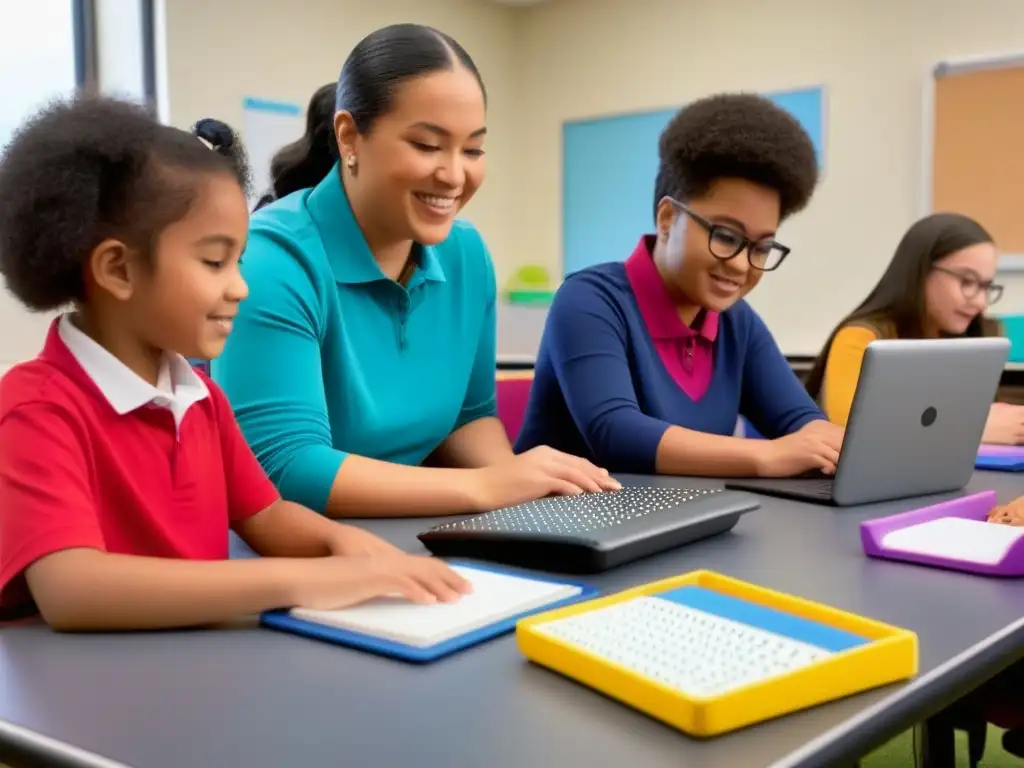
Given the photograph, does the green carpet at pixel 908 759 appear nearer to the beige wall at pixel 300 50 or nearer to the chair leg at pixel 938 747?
the chair leg at pixel 938 747

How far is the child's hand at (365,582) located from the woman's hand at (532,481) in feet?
1.16

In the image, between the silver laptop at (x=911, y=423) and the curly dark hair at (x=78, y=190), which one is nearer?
the curly dark hair at (x=78, y=190)

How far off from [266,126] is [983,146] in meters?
2.63

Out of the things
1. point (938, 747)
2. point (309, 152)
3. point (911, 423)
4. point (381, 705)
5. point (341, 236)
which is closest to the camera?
point (381, 705)

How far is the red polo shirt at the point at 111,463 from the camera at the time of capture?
2.43 ft

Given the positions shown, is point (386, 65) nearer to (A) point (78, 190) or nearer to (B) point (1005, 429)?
(A) point (78, 190)

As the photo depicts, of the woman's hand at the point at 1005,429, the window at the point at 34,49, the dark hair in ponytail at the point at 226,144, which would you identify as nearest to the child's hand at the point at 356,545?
the dark hair in ponytail at the point at 226,144

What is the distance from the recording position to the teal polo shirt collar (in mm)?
1317

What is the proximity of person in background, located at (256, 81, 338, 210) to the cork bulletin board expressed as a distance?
282 centimetres

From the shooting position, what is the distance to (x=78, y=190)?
83 centimetres

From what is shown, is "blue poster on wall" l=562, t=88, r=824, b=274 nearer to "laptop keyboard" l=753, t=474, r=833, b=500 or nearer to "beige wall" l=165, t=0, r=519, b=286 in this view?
"beige wall" l=165, t=0, r=519, b=286

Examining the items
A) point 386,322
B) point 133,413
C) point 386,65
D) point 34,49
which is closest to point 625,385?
point 386,322

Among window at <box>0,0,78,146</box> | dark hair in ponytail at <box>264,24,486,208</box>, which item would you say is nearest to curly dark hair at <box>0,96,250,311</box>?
dark hair in ponytail at <box>264,24,486,208</box>

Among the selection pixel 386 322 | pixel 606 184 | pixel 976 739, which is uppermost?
pixel 606 184
